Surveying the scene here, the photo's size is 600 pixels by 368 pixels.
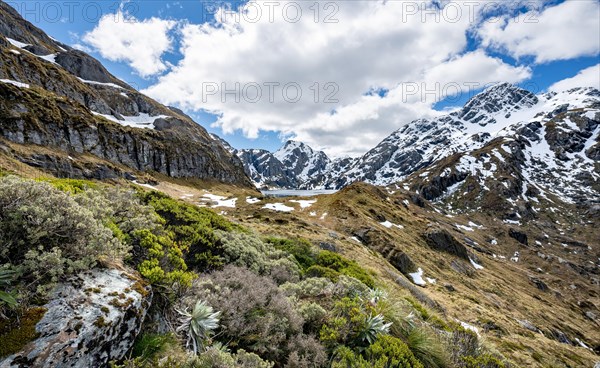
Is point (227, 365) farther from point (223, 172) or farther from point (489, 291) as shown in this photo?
point (223, 172)

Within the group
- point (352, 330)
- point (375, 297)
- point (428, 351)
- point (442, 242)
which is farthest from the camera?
point (442, 242)

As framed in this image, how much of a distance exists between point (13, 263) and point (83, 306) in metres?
1.44

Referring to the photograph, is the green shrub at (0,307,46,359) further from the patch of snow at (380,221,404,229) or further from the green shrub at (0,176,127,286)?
the patch of snow at (380,221,404,229)

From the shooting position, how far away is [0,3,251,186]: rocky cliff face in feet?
234

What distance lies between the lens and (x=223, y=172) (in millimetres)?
178125

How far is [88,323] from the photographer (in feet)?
14.5

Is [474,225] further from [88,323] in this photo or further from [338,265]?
[88,323]

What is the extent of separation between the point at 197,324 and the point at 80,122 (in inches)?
4482

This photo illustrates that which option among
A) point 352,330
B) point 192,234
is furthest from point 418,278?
point 192,234

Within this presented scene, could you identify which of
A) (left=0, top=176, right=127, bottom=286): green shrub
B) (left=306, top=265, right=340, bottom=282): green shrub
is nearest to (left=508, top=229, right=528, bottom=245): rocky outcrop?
(left=306, top=265, right=340, bottom=282): green shrub

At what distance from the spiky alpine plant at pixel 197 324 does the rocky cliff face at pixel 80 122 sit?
255 ft

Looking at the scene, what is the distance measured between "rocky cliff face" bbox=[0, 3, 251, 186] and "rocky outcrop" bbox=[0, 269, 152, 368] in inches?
3062

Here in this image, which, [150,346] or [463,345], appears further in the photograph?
[463,345]

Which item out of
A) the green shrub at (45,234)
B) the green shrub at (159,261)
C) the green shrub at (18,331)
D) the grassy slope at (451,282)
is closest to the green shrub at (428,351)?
the grassy slope at (451,282)
